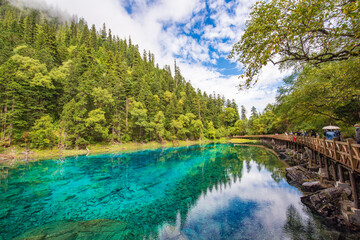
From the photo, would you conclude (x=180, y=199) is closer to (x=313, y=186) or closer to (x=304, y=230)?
(x=304, y=230)

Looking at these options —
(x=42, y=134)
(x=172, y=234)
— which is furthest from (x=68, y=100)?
(x=172, y=234)

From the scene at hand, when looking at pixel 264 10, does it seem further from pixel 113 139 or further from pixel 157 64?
pixel 157 64

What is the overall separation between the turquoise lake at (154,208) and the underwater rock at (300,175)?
814 mm

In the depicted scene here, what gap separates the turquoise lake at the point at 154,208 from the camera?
6.64 m

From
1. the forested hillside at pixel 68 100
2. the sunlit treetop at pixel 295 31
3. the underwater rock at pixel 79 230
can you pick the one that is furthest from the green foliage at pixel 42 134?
the sunlit treetop at pixel 295 31

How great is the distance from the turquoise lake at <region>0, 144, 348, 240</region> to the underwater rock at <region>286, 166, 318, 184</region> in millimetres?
814

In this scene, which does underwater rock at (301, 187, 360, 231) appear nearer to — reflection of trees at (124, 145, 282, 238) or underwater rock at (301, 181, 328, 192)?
underwater rock at (301, 181, 328, 192)

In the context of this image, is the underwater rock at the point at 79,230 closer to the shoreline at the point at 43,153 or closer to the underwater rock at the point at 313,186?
the underwater rock at the point at 313,186

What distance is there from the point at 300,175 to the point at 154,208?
13.3 meters

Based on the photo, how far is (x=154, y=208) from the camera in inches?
361

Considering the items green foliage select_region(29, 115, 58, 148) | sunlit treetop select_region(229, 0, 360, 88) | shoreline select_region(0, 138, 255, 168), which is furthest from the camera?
green foliage select_region(29, 115, 58, 148)

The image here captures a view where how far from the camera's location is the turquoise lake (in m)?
6.64

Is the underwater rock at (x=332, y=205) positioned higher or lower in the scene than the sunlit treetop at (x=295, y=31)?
lower

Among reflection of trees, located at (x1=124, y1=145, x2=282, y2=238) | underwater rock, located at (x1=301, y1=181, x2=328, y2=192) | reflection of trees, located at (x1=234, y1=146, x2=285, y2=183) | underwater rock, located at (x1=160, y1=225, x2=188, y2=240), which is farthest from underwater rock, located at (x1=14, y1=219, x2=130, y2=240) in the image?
reflection of trees, located at (x1=234, y1=146, x2=285, y2=183)
